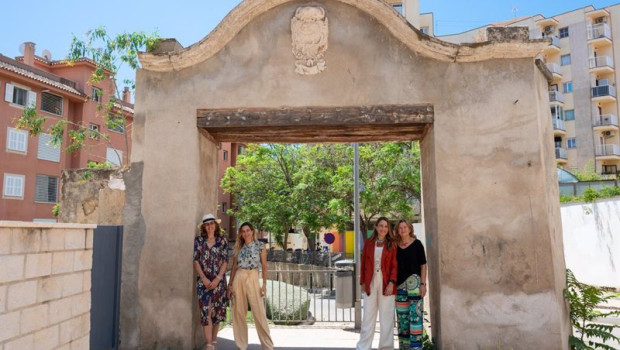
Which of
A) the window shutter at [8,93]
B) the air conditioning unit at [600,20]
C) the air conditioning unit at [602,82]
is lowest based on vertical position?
the window shutter at [8,93]

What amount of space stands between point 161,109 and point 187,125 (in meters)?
0.47

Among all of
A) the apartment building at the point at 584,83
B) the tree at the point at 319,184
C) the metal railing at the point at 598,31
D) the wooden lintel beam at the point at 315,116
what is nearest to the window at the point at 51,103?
the tree at the point at 319,184

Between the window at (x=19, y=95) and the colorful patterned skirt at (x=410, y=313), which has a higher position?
the window at (x=19, y=95)

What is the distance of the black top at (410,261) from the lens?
21.5ft

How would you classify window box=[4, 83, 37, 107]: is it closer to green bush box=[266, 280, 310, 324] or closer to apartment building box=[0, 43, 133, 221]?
apartment building box=[0, 43, 133, 221]

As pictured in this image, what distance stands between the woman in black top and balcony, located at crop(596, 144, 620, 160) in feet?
135

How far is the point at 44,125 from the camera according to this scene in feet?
92.6

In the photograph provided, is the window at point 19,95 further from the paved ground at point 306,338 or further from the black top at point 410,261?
the black top at point 410,261

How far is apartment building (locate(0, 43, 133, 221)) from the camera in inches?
1036

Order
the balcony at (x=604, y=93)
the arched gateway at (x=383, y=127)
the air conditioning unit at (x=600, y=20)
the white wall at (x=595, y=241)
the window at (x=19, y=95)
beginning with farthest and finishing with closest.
Answer: the air conditioning unit at (x=600, y=20) < the balcony at (x=604, y=93) < the window at (x=19, y=95) < the white wall at (x=595, y=241) < the arched gateway at (x=383, y=127)

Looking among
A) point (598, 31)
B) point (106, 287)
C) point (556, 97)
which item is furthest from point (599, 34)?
point (106, 287)

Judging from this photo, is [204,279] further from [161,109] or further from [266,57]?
[266,57]

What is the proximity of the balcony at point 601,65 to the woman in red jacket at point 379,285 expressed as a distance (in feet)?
139

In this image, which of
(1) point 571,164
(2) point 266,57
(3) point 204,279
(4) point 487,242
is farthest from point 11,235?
(1) point 571,164
